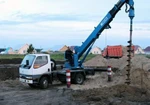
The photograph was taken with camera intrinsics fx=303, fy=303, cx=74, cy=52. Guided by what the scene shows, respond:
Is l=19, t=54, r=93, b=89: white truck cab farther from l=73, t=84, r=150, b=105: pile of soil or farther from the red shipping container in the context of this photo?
the red shipping container

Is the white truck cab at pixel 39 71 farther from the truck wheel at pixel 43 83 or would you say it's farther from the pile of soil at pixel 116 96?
the pile of soil at pixel 116 96

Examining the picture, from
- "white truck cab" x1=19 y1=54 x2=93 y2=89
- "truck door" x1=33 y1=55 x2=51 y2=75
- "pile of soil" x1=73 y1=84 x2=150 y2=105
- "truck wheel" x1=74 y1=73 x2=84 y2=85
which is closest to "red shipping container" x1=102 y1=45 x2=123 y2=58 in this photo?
"truck wheel" x1=74 y1=73 x2=84 y2=85

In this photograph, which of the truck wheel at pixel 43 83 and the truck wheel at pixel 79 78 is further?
the truck wheel at pixel 79 78

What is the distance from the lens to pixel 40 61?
18328mm

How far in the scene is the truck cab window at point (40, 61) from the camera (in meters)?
18.0

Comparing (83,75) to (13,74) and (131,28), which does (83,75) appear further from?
(13,74)

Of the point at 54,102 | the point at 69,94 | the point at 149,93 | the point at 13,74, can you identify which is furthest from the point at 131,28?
the point at 13,74

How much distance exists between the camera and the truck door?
59.0 feet

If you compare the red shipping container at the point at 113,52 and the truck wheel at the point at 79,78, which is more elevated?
the red shipping container at the point at 113,52

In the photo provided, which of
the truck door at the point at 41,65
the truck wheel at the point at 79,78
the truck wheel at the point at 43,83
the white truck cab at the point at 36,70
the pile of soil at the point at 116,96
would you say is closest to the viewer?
the pile of soil at the point at 116,96

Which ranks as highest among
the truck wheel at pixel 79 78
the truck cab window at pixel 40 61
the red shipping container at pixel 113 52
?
the truck cab window at pixel 40 61

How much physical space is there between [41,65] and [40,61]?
25cm

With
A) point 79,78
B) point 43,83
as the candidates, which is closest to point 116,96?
point 43,83

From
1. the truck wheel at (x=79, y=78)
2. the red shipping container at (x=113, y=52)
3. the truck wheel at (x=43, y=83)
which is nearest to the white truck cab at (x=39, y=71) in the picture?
the truck wheel at (x=43, y=83)
